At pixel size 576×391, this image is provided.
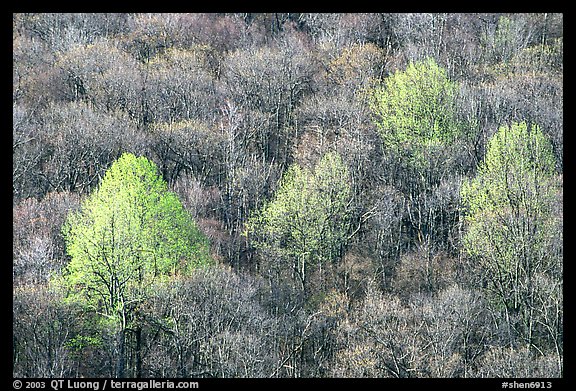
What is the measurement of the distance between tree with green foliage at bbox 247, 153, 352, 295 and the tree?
7.00 metres

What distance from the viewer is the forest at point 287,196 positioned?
2293 inches

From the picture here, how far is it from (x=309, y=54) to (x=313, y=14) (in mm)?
9608

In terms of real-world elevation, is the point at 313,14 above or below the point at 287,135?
above

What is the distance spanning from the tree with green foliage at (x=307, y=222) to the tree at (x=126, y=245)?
23.0 ft

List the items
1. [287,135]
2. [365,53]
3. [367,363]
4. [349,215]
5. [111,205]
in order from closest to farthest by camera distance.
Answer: [367,363] → [111,205] → [349,215] → [287,135] → [365,53]

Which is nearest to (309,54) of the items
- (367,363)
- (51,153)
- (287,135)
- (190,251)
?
(287,135)

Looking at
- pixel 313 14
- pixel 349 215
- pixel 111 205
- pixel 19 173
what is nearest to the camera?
pixel 111 205

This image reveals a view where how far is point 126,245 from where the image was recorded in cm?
6100

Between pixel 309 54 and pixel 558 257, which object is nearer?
pixel 558 257

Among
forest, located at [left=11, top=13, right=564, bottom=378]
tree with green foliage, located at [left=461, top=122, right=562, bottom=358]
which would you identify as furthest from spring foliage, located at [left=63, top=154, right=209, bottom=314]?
tree with green foliage, located at [left=461, top=122, right=562, bottom=358]

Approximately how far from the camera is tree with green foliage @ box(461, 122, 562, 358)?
61.7 meters

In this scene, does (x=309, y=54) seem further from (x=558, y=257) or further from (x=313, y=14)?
(x=558, y=257)

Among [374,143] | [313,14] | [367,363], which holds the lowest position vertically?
[367,363]

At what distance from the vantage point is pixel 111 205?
61.6 metres
